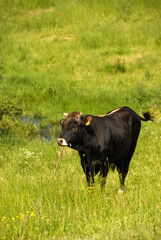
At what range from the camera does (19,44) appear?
90.8ft

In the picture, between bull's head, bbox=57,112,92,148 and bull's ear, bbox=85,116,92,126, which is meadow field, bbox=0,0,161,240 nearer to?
bull's head, bbox=57,112,92,148

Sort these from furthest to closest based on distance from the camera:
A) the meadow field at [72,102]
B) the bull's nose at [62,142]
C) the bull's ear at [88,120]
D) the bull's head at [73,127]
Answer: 1. the bull's ear at [88,120]
2. the bull's head at [73,127]
3. the bull's nose at [62,142]
4. the meadow field at [72,102]

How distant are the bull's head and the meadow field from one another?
668mm

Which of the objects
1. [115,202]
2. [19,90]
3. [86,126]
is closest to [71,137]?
[86,126]

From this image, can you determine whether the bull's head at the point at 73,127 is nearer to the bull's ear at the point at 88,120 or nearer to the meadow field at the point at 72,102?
the bull's ear at the point at 88,120

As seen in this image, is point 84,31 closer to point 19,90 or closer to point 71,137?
point 19,90

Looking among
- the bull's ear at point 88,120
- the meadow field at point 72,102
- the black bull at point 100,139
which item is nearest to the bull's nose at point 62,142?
the black bull at point 100,139

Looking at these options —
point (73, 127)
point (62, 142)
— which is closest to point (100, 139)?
point (73, 127)

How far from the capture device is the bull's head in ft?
21.3

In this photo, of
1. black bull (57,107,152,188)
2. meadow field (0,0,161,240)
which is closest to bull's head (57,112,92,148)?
black bull (57,107,152,188)

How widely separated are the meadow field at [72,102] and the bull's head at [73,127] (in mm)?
668

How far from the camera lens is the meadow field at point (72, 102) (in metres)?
5.26

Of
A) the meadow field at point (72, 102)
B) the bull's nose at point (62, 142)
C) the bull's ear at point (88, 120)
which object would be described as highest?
the bull's ear at point (88, 120)

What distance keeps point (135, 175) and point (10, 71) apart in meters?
17.4
